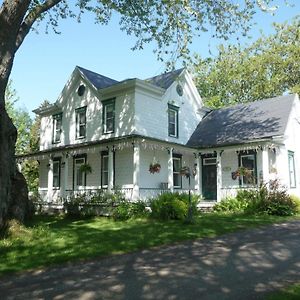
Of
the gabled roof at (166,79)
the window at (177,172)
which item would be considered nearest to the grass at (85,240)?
the window at (177,172)

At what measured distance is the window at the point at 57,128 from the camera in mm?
26328

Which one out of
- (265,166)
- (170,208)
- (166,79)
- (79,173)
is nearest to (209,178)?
(265,166)

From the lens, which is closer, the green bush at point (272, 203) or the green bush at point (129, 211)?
the green bush at point (129, 211)

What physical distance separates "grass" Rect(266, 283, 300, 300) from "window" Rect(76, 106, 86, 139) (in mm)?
19781

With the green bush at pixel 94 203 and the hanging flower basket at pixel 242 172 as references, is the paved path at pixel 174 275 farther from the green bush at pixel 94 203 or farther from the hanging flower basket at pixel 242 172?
the hanging flower basket at pixel 242 172

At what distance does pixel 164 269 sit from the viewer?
7.68 m

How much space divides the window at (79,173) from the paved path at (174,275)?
14.7 metres

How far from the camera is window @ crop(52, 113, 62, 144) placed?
26328 mm

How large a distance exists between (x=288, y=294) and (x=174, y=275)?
7.21 ft

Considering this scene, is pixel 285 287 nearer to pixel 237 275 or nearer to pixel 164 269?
pixel 237 275

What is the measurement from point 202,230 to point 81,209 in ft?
28.6

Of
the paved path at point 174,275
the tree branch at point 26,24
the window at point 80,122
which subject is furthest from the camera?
the window at point 80,122

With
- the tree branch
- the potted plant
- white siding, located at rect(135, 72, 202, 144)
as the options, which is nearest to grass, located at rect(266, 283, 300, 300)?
the tree branch

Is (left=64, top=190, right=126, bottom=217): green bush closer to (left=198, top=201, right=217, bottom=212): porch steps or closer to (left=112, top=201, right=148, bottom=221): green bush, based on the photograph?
(left=112, top=201, right=148, bottom=221): green bush
